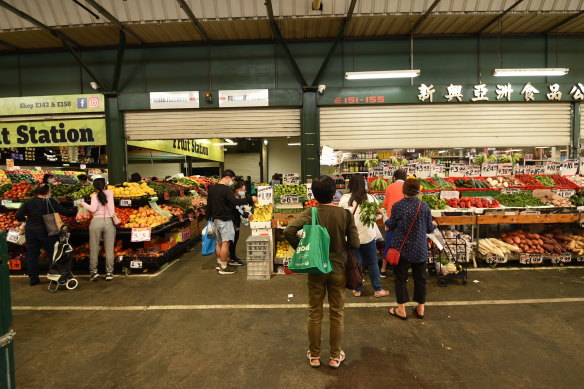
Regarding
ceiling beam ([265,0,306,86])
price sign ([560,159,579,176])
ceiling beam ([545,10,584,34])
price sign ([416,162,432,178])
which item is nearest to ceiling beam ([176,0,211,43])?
ceiling beam ([265,0,306,86])

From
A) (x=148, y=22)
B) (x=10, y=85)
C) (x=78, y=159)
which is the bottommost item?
(x=78, y=159)

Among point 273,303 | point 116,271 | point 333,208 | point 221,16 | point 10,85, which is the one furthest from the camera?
point 10,85

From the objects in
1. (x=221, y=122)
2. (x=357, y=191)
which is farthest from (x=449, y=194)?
(x=221, y=122)

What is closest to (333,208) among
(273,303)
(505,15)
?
(273,303)

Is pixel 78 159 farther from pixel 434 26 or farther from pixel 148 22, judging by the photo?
pixel 434 26

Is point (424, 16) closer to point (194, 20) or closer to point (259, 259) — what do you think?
point (194, 20)

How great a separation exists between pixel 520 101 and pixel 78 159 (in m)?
15.5

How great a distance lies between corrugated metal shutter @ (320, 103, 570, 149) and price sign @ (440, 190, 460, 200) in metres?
3.02

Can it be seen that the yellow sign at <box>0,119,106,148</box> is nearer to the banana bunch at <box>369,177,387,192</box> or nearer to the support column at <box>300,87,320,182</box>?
the support column at <box>300,87,320,182</box>

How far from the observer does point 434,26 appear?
8.38m

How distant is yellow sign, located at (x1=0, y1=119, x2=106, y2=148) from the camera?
9.10m

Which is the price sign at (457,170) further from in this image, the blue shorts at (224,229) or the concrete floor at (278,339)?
the blue shorts at (224,229)

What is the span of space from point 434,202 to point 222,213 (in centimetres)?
430

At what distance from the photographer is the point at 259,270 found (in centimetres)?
546
